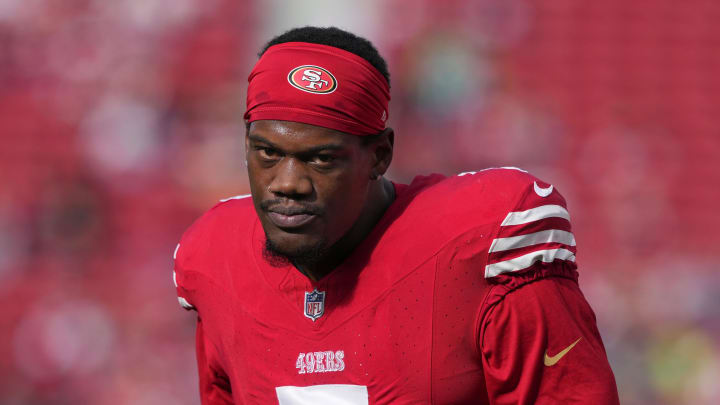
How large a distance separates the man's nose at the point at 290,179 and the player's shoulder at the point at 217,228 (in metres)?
0.36

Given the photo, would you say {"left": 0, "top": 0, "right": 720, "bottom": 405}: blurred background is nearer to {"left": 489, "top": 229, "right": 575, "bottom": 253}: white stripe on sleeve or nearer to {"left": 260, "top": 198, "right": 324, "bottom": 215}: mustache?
{"left": 489, "top": 229, "right": 575, "bottom": 253}: white stripe on sleeve

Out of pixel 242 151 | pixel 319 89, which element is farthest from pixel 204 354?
pixel 242 151

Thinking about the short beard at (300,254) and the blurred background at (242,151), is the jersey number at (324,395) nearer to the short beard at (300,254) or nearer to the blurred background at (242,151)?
the short beard at (300,254)

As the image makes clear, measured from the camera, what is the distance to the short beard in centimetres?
181

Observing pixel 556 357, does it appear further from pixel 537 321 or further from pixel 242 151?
pixel 242 151

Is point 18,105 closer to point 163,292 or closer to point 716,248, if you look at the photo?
point 163,292

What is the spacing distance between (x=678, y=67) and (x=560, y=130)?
2.94 feet

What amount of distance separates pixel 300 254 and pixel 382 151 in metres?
0.30

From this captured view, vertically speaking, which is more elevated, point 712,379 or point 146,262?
point 146,262

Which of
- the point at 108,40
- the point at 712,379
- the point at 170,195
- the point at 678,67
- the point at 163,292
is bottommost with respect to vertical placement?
the point at 712,379

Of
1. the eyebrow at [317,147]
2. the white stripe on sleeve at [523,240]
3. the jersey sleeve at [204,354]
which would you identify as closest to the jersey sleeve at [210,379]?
the jersey sleeve at [204,354]

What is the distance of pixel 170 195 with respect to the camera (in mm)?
5340

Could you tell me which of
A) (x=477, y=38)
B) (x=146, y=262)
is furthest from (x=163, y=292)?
(x=477, y=38)

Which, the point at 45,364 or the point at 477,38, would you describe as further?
the point at 477,38
